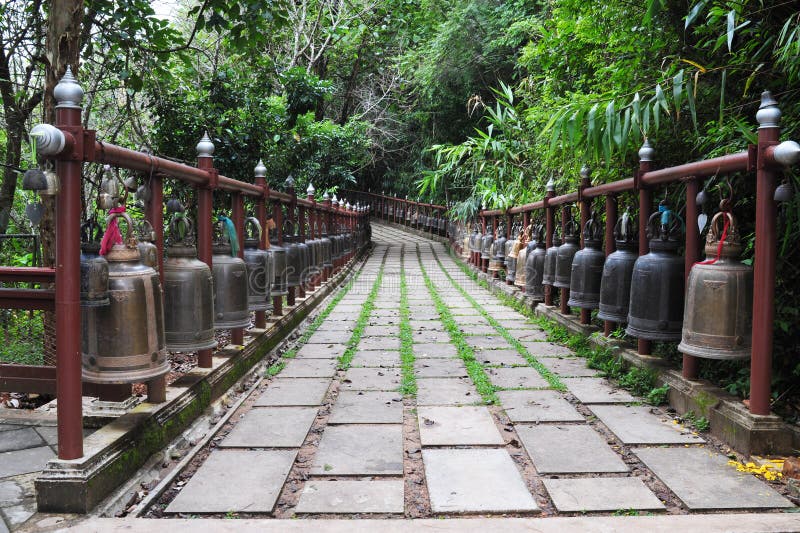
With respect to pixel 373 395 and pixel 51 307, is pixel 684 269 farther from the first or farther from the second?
pixel 51 307

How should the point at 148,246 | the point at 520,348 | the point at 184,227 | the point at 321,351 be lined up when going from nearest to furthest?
the point at 148,246 → the point at 184,227 → the point at 321,351 → the point at 520,348

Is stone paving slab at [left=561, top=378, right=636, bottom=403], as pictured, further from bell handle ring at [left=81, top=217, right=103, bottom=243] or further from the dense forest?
bell handle ring at [left=81, top=217, right=103, bottom=243]

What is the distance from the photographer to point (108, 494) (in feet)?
7.47

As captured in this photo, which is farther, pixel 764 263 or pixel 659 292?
pixel 659 292

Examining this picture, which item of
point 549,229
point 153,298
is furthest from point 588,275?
point 153,298

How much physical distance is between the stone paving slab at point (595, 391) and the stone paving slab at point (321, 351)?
1878mm

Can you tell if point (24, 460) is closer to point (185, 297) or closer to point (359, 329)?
point (185, 297)

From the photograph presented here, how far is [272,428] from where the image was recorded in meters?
3.19

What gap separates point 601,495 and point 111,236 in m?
2.25

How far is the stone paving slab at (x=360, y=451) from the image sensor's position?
2.62 m

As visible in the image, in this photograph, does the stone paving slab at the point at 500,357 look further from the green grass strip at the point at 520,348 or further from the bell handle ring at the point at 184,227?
the bell handle ring at the point at 184,227

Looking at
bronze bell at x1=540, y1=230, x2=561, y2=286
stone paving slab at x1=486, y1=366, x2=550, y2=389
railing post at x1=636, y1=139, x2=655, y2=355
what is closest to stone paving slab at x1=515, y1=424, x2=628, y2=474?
stone paving slab at x1=486, y1=366, x2=550, y2=389

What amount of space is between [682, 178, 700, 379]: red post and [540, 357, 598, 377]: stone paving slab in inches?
37.6

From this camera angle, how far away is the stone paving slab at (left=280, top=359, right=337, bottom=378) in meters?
4.34
